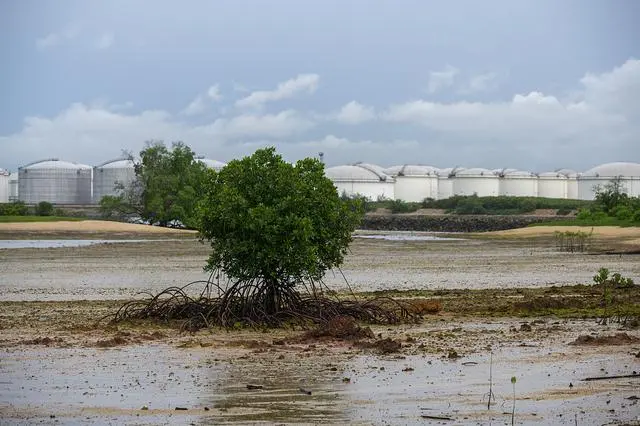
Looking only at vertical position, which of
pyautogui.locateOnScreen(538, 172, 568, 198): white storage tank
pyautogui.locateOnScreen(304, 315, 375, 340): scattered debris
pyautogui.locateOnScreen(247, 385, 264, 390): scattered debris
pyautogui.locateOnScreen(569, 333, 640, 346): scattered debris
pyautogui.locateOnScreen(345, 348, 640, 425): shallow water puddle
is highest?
pyautogui.locateOnScreen(538, 172, 568, 198): white storage tank

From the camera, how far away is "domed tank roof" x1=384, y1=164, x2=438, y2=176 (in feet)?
556

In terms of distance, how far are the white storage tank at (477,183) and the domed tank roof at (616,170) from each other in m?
14.0

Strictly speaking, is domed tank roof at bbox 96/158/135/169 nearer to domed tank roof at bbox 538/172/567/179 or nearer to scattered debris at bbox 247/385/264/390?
domed tank roof at bbox 538/172/567/179

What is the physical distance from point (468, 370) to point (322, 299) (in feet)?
23.3

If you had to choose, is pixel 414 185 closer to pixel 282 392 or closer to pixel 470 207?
pixel 470 207

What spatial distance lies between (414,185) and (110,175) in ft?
184

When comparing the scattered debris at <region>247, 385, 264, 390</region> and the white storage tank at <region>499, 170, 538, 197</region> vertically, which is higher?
the white storage tank at <region>499, 170, 538, 197</region>

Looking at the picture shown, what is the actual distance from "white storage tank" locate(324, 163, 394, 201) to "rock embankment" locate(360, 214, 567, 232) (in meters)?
23.3

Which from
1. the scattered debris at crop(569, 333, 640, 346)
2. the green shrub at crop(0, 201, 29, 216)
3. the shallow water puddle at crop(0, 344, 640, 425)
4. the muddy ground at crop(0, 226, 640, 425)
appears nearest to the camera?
the shallow water puddle at crop(0, 344, 640, 425)

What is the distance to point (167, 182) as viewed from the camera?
9600 cm

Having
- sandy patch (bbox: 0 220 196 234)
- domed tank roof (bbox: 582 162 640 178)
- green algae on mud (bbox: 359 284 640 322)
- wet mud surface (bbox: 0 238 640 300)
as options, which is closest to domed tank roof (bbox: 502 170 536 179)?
domed tank roof (bbox: 582 162 640 178)

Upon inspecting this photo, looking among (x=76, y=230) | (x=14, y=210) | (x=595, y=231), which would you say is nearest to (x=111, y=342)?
(x=595, y=231)

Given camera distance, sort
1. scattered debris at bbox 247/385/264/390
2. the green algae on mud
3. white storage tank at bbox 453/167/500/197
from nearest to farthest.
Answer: scattered debris at bbox 247/385/264/390 → the green algae on mud → white storage tank at bbox 453/167/500/197

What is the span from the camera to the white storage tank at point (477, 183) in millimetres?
161125
